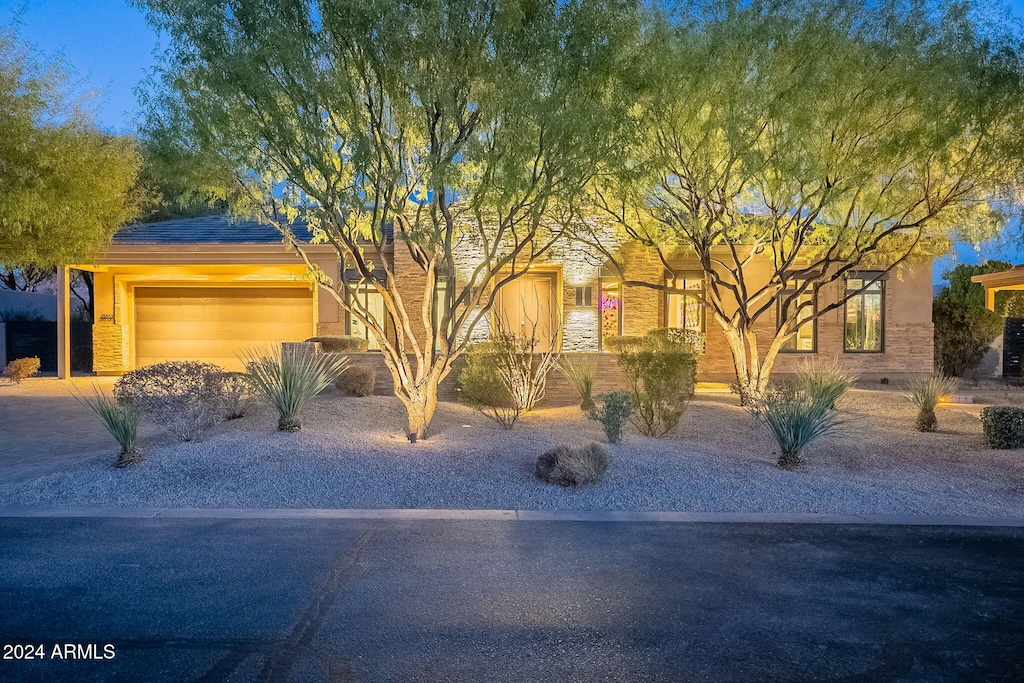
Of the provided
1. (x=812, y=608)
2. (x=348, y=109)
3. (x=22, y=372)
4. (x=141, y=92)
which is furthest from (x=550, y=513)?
(x=22, y=372)

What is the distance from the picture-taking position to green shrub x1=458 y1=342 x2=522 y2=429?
1197cm

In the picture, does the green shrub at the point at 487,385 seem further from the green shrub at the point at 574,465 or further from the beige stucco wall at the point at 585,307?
the beige stucco wall at the point at 585,307

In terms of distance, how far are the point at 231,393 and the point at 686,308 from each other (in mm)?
12318

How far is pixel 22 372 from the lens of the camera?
18.8m

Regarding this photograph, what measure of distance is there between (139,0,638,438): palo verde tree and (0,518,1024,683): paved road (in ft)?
14.4

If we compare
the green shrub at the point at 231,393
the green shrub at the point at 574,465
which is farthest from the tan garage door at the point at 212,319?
the green shrub at the point at 574,465

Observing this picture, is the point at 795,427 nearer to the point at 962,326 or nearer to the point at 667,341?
the point at 667,341

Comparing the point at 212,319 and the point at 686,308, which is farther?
the point at 212,319

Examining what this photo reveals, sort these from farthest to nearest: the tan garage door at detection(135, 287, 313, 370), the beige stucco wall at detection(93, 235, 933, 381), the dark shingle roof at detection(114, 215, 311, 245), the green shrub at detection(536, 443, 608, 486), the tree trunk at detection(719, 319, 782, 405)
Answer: the tan garage door at detection(135, 287, 313, 370) < the dark shingle roof at detection(114, 215, 311, 245) < the beige stucco wall at detection(93, 235, 933, 381) < the tree trunk at detection(719, 319, 782, 405) < the green shrub at detection(536, 443, 608, 486)

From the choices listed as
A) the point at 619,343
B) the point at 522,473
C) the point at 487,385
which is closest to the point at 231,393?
the point at 487,385

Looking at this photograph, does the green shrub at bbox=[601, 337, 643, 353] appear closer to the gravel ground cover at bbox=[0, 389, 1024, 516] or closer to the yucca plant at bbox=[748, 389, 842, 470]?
the gravel ground cover at bbox=[0, 389, 1024, 516]

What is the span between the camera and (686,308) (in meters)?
19.1

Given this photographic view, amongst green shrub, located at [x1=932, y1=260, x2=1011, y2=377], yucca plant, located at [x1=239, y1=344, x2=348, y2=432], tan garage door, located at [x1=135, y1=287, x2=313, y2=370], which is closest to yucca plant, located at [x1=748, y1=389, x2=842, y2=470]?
yucca plant, located at [x1=239, y1=344, x2=348, y2=432]

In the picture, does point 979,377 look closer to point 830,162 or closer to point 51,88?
point 830,162
